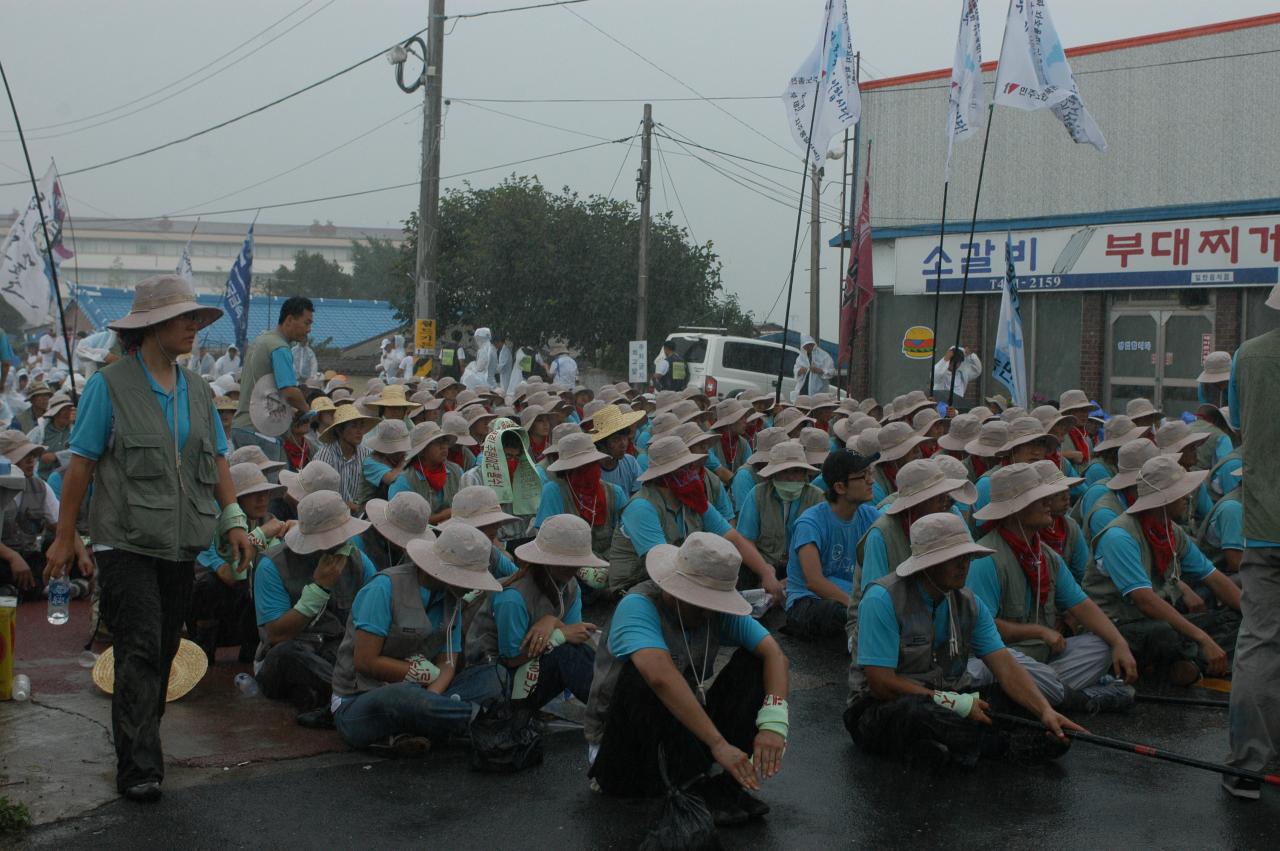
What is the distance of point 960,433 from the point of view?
1055 cm

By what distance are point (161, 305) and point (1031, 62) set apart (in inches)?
450

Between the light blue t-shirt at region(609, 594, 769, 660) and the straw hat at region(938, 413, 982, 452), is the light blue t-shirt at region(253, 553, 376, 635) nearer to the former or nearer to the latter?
the light blue t-shirt at region(609, 594, 769, 660)

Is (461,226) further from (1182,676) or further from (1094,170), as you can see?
(1182,676)

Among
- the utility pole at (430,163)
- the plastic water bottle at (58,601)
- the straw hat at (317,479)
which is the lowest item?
the plastic water bottle at (58,601)

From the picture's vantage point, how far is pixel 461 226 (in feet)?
122

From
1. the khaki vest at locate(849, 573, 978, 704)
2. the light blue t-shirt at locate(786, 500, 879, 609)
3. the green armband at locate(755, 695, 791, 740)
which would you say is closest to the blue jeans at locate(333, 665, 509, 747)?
the green armband at locate(755, 695, 791, 740)

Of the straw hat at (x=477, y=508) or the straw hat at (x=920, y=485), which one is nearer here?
the straw hat at (x=920, y=485)

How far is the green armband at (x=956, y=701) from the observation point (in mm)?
5727

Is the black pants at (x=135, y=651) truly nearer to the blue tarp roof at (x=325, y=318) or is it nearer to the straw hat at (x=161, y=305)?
the straw hat at (x=161, y=305)

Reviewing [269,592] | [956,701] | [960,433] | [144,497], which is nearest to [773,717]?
[956,701]

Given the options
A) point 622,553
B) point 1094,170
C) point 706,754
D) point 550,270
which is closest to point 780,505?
point 622,553

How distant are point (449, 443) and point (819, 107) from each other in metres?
7.67

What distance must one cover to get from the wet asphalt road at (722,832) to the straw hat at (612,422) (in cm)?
362

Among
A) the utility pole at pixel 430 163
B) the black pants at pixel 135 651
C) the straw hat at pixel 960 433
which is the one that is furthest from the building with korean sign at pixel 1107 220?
the black pants at pixel 135 651
